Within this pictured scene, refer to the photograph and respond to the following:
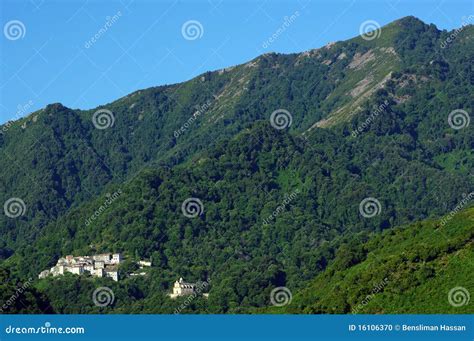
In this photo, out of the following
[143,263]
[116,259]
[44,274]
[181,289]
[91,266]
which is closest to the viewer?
[181,289]

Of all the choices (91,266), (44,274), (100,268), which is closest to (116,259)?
(91,266)

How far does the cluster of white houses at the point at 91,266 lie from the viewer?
175m

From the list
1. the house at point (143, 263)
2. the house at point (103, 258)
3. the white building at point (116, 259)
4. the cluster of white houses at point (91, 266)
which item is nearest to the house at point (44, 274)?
the cluster of white houses at point (91, 266)

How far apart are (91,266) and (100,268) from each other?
288cm

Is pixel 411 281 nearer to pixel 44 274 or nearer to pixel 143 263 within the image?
pixel 143 263

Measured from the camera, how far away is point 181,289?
16575cm

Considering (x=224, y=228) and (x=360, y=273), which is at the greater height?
(x=224, y=228)

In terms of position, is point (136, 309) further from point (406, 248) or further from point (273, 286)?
point (406, 248)

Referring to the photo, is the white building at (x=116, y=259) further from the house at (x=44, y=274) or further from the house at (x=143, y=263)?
the house at (x=44, y=274)

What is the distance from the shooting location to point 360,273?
328ft

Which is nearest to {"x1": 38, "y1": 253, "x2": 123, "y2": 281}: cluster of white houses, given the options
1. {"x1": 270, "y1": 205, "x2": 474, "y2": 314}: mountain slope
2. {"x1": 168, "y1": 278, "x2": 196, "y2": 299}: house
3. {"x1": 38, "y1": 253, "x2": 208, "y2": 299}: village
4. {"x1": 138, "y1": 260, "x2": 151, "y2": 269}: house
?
{"x1": 38, "y1": 253, "x2": 208, "y2": 299}: village

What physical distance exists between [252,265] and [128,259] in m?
21.0

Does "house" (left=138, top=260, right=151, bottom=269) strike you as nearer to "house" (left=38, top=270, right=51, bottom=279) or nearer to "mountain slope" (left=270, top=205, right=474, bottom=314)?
"house" (left=38, top=270, right=51, bottom=279)
